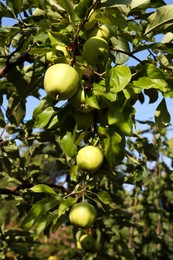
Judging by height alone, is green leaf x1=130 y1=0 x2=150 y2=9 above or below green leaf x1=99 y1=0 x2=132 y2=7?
below

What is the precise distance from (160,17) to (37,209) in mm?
728

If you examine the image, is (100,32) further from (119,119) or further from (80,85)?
(119,119)

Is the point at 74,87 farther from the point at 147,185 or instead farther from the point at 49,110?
the point at 147,185

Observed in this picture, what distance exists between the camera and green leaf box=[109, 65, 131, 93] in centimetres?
92

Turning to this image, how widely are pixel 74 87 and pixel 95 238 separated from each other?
1.80 metres

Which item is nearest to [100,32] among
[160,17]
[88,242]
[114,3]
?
[114,3]

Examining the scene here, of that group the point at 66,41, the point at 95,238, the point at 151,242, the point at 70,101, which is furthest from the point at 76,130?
the point at 151,242

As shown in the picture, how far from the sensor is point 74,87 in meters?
0.98

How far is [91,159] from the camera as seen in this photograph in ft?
3.40

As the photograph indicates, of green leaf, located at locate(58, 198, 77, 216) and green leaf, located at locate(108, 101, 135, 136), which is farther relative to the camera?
green leaf, located at locate(58, 198, 77, 216)

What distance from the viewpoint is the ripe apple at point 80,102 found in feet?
3.32

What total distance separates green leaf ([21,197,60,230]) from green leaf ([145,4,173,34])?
2.06 feet

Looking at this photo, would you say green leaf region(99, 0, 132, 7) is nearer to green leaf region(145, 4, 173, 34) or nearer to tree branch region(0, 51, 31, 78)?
green leaf region(145, 4, 173, 34)

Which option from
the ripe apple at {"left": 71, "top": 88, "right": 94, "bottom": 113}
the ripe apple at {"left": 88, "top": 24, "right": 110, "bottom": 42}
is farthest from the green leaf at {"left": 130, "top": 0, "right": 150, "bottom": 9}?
the ripe apple at {"left": 71, "top": 88, "right": 94, "bottom": 113}
